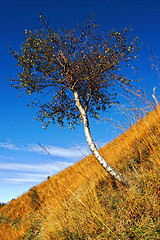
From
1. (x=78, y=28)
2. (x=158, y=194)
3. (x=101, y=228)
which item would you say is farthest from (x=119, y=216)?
(x=78, y=28)

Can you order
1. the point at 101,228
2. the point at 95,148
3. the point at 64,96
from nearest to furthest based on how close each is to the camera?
1. the point at 101,228
2. the point at 95,148
3. the point at 64,96

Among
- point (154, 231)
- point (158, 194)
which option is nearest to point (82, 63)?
point (158, 194)

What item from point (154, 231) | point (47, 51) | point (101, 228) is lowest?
point (154, 231)

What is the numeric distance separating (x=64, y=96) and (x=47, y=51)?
2.40 meters

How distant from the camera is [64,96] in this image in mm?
8414

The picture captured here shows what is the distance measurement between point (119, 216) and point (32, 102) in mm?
6700

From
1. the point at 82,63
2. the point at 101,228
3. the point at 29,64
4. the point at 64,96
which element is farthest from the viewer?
the point at 64,96

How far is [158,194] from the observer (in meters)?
2.68

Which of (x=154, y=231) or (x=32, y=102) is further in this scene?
(x=32, y=102)

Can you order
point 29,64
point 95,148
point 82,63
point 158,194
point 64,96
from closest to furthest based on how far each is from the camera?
point 158,194, point 95,148, point 82,63, point 29,64, point 64,96

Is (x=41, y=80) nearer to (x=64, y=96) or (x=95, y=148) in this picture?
(x=64, y=96)

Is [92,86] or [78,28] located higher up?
[78,28]

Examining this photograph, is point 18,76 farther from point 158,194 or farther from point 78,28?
point 158,194

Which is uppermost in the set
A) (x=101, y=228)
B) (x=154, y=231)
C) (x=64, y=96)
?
(x=64, y=96)
